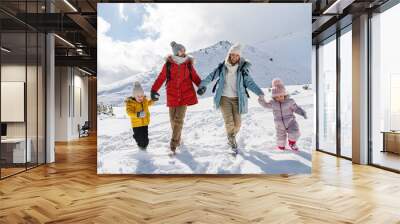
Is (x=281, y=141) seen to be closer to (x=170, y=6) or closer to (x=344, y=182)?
(x=344, y=182)

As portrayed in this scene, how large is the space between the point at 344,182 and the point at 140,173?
10.5ft

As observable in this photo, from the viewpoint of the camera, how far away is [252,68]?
612 centimetres

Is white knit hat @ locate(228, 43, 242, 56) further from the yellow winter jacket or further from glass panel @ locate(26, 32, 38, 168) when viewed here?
glass panel @ locate(26, 32, 38, 168)

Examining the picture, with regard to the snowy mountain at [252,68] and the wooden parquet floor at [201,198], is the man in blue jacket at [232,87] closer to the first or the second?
the snowy mountain at [252,68]

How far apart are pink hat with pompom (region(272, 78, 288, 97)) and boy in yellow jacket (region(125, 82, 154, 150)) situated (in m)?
2.01

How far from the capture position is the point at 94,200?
4562mm

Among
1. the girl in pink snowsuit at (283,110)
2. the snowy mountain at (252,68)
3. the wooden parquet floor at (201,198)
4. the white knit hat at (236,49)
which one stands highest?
the white knit hat at (236,49)

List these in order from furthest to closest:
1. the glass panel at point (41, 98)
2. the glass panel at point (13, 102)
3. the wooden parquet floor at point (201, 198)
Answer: the glass panel at point (41, 98), the glass panel at point (13, 102), the wooden parquet floor at point (201, 198)

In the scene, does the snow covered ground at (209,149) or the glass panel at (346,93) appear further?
the glass panel at (346,93)

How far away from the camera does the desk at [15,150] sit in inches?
241

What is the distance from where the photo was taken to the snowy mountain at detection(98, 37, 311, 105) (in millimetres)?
6117

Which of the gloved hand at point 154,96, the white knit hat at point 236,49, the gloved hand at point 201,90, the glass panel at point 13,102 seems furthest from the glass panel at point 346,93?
the glass panel at point 13,102

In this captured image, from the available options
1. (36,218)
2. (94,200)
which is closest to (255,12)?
(94,200)

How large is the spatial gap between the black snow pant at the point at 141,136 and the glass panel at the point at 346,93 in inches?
190
